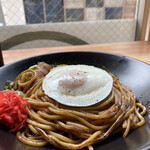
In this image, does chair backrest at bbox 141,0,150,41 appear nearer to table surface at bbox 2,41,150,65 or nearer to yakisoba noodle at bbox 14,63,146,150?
table surface at bbox 2,41,150,65

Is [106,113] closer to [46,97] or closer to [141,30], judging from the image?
[46,97]

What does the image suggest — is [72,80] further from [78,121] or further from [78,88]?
[78,121]

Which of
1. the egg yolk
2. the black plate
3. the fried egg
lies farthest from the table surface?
the egg yolk

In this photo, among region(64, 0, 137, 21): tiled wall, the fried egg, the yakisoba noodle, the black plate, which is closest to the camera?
the black plate

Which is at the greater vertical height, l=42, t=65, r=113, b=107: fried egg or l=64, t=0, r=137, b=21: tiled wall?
l=64, t=0, r=137, b=21: tiled wall

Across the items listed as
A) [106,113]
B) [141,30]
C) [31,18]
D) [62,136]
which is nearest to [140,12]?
[141,30]

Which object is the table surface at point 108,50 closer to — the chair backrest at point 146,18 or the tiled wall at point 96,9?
the chair backrest at point 146,18

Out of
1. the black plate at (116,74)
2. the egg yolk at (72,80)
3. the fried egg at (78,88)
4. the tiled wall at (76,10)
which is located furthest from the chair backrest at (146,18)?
the egg yolk at (72,80)
